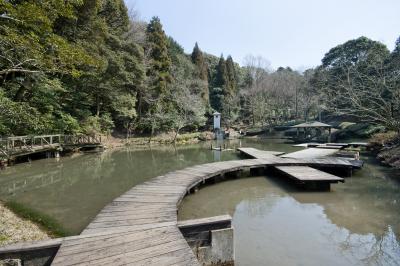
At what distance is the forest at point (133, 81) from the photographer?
26.3ft

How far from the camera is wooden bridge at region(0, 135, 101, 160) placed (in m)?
12.8

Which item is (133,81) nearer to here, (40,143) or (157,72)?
(157,72)

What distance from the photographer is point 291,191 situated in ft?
29.9

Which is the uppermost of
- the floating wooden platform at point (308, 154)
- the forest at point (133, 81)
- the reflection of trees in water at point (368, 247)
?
the forest at point (133, 81)

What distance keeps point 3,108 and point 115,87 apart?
1756 cm

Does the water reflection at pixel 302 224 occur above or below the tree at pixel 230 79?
below

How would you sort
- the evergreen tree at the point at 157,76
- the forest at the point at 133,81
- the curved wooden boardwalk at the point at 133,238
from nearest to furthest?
the curved wooden boardwalk at the point at 133,238 → the forest at the point at 133,81 → the evergreen tree at the point at 157,76

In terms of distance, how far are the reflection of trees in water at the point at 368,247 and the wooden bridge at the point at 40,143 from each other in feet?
38.9

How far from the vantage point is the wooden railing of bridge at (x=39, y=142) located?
41.9 ft

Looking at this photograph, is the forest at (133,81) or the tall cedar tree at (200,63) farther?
the tall cedar tree at (200,63)

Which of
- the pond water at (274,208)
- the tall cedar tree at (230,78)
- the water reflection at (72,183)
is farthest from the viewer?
the tall cedar tree at (230,78)

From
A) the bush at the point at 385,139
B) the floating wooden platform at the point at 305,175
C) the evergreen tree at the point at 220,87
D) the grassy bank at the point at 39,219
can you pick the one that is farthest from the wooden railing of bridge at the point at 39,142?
the evergreen tree at the point at 220,87

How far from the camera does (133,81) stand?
992 inches

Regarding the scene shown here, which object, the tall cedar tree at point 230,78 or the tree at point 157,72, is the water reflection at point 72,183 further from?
the tall cedar tree at point 230,78
